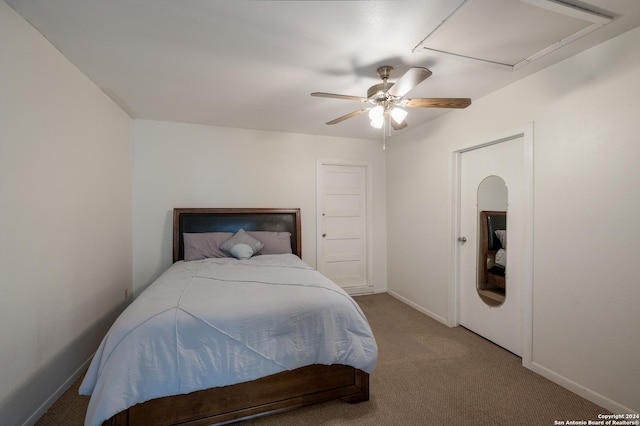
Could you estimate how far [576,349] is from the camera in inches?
75.6

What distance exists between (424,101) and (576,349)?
7.15 ft

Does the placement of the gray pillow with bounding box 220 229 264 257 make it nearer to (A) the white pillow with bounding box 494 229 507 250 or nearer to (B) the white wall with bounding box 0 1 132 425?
(B) the white wall with bounding box 0 1 132 425

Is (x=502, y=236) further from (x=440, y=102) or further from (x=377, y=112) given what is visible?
(x=377, y=112)

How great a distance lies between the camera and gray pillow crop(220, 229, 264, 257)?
3.11 m

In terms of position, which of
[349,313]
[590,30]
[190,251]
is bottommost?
[349,313]

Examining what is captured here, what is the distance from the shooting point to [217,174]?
3.59 metres

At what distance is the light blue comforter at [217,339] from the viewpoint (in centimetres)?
137

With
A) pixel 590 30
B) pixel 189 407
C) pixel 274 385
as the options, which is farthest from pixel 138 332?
pixel 590 30

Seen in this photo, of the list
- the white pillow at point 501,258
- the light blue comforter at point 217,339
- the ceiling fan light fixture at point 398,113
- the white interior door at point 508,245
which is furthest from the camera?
the white pillow at point 501,258

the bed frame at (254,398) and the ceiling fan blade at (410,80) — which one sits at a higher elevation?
the ceiling fan blade at (410,80)

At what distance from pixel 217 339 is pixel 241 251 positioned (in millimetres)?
Result: 1566

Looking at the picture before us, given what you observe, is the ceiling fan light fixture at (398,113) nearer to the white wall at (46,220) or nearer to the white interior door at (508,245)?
the white interior door at (508,245)

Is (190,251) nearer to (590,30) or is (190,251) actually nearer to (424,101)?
(424,101)

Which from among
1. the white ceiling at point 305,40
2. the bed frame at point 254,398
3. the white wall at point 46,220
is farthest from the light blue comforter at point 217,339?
the white ceiling at point 305,40
